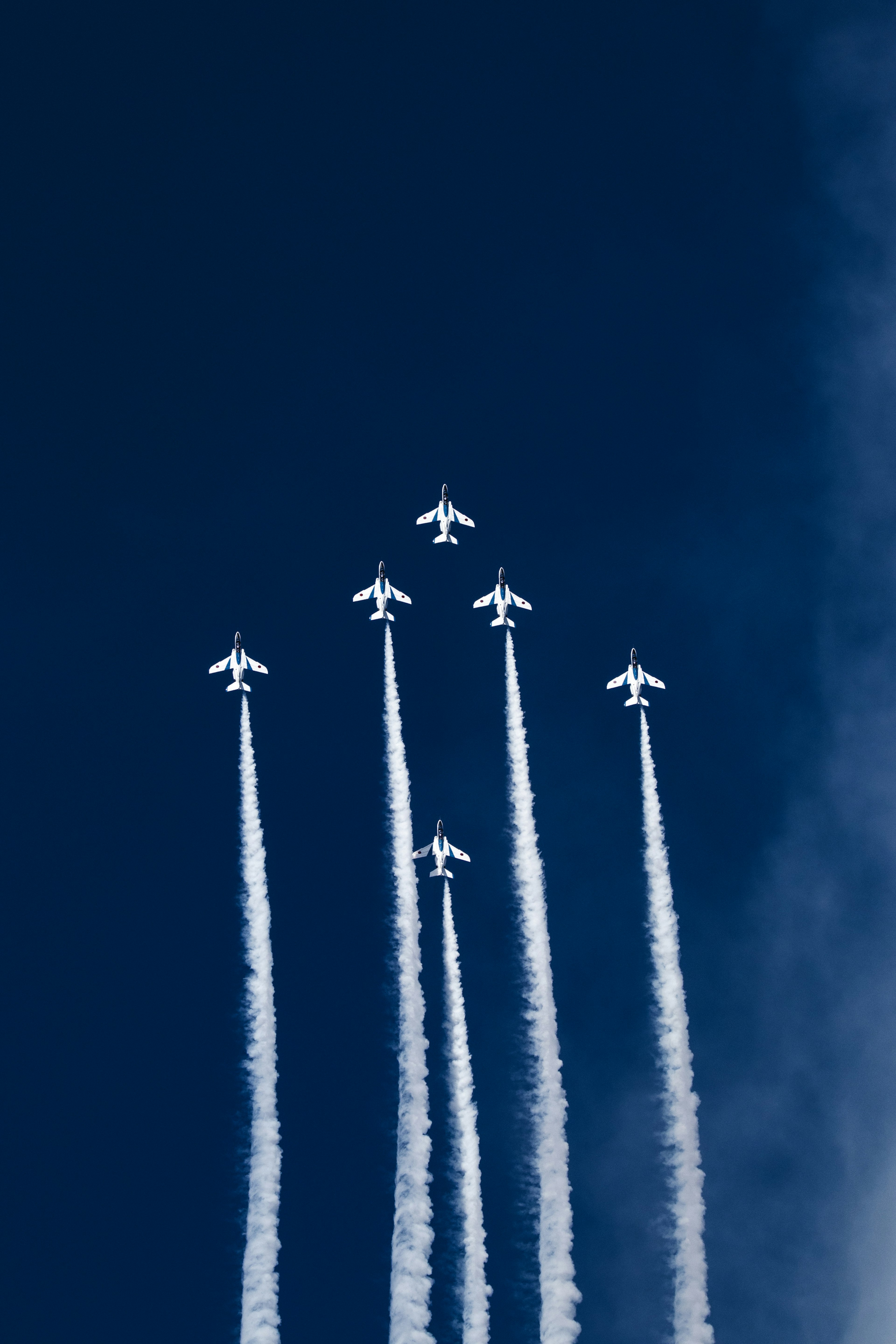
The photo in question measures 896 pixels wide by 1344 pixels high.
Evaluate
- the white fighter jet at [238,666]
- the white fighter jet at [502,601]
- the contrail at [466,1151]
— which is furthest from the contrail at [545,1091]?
the white fighter jet at [238,666]

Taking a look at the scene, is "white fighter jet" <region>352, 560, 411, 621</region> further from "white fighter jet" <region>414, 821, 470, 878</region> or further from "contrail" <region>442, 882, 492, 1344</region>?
"contrail" <region>442, 882, 492, 1344</region>

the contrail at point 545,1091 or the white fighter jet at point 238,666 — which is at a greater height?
the white fighter jet at point 238,666

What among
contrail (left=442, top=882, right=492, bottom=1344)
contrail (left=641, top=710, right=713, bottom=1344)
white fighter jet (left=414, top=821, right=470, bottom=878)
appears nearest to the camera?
contrail (left=442, top=882, right=492, bottom=1344)

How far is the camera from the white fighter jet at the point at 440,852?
104 m

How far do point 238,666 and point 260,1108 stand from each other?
96.3ft

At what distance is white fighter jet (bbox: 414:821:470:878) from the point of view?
4090 inches

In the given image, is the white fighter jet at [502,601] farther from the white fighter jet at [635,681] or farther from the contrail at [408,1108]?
the contrail at [408,1108]

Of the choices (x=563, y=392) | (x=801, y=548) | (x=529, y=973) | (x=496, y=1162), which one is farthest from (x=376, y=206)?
(x=496, y=1162)

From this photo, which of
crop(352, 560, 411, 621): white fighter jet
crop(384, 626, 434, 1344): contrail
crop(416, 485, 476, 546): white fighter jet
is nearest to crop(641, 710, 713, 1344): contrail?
crop(384, 626, 434, 1344): contrail

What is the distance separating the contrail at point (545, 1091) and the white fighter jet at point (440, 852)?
3996 millimetres

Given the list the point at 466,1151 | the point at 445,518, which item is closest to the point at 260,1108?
the point at 466,1151

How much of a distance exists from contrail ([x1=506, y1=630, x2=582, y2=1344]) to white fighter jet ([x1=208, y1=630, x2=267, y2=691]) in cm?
1803

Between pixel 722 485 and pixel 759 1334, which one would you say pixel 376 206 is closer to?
pixel 722 485

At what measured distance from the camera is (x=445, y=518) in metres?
111
